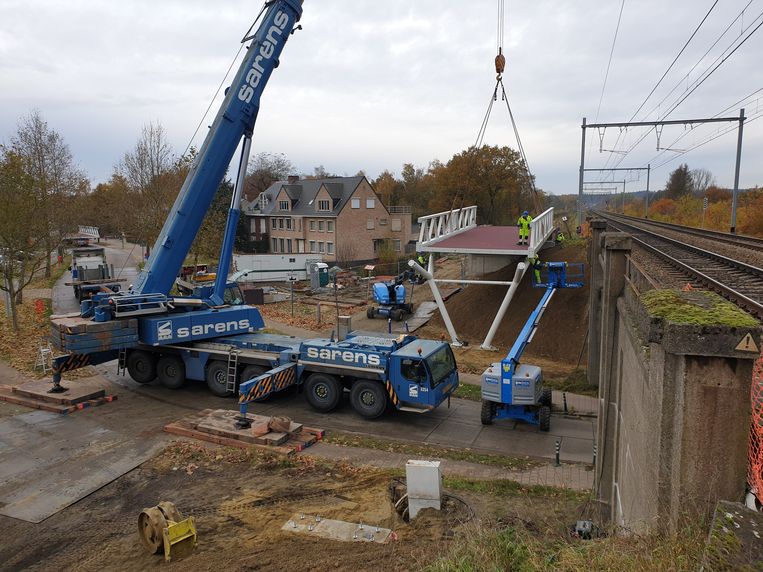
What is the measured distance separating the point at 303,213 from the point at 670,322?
50.4 meters

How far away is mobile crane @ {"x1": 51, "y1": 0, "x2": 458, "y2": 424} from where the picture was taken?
45.8 feet

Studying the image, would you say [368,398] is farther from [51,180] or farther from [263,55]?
[51,180]

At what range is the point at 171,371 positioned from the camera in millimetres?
16922

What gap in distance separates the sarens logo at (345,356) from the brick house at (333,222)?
3457 centimetres

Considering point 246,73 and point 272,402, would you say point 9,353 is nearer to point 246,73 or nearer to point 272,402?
point 272,402

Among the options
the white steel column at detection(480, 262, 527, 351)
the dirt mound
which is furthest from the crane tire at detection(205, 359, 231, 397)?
the dirt mound

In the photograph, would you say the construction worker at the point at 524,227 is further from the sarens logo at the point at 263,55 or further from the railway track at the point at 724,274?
the sarens logo at the point at 263,55

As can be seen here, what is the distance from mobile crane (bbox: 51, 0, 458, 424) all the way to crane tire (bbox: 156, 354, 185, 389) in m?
0.03

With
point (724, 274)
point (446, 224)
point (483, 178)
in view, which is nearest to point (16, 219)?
point (446, 224)

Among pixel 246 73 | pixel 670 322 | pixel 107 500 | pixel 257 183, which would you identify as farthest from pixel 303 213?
pixel 670 322

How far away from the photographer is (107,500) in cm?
992

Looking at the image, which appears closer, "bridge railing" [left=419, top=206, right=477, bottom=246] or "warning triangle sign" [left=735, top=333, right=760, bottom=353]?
"warning triangle sign" [left=735, top=333, right=760, bottom=353]

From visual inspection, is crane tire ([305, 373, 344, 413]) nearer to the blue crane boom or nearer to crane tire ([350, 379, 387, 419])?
crane tire ([350, 379, 387, 419])

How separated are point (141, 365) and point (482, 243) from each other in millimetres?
14227
